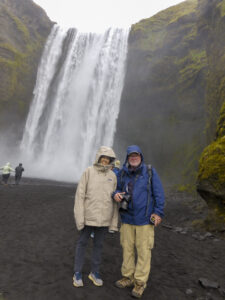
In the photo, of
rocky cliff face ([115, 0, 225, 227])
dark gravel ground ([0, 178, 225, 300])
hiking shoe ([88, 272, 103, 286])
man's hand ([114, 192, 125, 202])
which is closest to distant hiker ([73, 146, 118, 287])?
hiking shoe ([88, 272, 103, 286])

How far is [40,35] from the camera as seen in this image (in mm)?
44156

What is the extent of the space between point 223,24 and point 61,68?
30755 millimetres

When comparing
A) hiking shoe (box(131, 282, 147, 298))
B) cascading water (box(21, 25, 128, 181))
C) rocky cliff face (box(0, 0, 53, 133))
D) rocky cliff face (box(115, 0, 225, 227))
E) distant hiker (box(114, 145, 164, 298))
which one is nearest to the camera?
hiking shoe (box(131, 282, 147, 298))

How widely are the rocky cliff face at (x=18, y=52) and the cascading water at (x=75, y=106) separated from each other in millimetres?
1842

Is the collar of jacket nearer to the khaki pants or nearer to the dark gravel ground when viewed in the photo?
the khaki pants

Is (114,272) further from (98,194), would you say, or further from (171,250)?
(171,250)

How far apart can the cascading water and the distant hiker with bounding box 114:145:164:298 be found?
29.1 m

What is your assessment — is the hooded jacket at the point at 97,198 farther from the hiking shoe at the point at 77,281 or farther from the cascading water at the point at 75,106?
the cascading water at the point at 75,106

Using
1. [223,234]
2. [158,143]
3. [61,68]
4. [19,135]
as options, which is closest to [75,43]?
[61,68]

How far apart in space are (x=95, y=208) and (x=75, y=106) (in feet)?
118

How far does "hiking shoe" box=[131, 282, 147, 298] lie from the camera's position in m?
3.44

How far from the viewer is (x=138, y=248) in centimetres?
364

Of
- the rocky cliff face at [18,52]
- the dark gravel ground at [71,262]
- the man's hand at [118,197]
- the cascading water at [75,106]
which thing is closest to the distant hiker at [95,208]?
the man's hand at [118,197]

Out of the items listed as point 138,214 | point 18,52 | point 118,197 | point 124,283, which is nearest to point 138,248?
point 138,214
